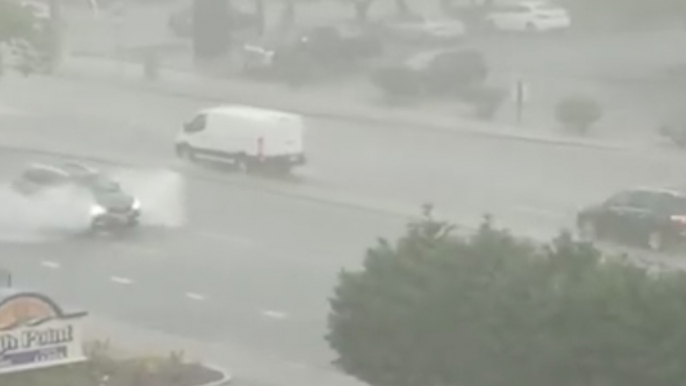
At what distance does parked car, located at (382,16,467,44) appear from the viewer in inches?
220

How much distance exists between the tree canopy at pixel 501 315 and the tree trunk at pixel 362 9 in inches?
25.1

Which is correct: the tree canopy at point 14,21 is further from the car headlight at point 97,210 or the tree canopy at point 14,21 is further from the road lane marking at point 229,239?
the road lane marking at point 229,239

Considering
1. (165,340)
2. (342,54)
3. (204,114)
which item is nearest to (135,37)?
(204,114)

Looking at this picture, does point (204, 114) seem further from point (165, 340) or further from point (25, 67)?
point (165, 340)

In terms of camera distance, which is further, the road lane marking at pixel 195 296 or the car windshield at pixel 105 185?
the car windshield at pixel 105 185

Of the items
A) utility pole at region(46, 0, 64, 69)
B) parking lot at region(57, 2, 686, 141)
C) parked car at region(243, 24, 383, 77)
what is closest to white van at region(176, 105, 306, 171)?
parked car at region(243, 24, 383, 77)

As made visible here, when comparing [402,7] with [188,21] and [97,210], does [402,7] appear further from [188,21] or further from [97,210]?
[97,210]

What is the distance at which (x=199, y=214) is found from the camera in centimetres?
597

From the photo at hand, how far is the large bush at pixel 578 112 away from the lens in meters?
5.36

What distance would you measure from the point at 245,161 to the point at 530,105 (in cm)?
102

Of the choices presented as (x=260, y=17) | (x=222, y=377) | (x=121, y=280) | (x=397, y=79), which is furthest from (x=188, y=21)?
(x=222, y=377)

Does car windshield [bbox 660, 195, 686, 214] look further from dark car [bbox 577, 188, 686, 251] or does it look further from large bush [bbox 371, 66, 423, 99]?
large bush [bbox 371, 66, 423, 99]

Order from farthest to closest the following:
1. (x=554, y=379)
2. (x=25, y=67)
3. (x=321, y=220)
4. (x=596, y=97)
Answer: (x=25, y=67) → (x=321, y=220) → (x=596, y=97) → (x=554, y=379)

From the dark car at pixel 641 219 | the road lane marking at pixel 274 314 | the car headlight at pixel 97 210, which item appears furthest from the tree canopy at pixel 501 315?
the car headlight at pixel 97 210
